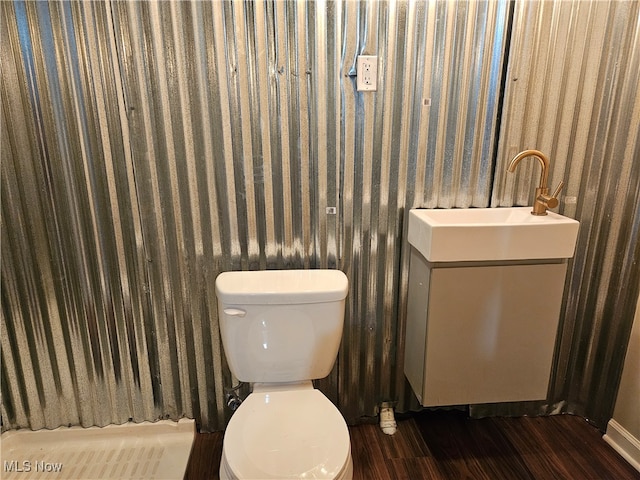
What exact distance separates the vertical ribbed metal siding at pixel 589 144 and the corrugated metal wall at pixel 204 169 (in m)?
0.02

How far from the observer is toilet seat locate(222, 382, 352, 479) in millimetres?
1150

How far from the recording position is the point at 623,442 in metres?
1.75

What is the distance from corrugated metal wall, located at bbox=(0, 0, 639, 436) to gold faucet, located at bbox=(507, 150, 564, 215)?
0.38ft

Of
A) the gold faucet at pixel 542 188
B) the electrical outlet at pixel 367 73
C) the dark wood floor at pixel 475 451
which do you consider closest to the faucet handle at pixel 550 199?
the gold faucet at pixel 542 188

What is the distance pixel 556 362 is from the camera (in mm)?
1914

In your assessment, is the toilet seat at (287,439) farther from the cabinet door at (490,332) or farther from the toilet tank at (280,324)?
the cabinet door at (490,332)

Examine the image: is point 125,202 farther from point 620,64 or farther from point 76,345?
point 620,64

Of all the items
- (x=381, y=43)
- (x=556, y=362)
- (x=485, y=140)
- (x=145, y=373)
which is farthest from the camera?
(x=556, y=362)

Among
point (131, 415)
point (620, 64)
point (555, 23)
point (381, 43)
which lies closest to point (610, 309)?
point (620, 64)

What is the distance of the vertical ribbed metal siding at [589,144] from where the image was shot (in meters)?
1.57

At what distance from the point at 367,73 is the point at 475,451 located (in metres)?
1.53

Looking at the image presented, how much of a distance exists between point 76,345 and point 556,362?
2.02 meters

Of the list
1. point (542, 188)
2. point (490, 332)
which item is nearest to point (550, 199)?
point (542, 188)

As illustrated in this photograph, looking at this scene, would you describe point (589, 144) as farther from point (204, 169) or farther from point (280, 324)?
point (204, 169)
